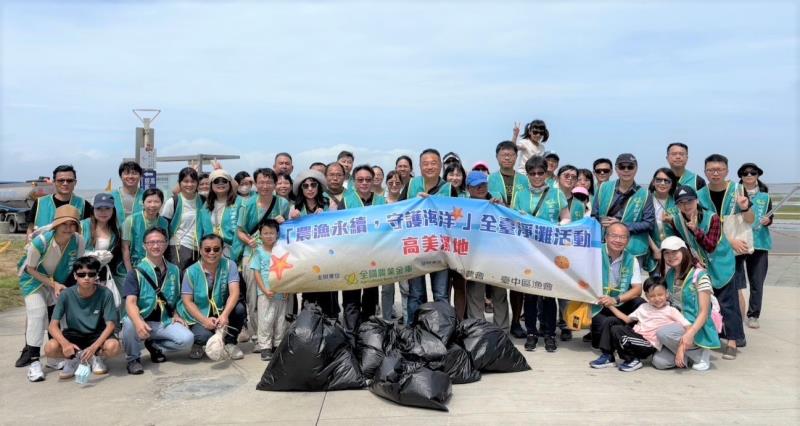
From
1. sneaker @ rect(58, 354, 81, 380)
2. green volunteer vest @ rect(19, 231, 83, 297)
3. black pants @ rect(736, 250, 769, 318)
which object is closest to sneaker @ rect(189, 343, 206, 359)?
sneaker @ rect(58, 354, 81, 380)

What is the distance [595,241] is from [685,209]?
2.78 feet

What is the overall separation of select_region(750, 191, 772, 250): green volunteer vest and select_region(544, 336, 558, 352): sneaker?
103 inches

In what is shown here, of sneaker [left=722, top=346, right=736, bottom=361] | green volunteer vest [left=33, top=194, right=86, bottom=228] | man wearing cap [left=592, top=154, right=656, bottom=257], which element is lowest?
sneaker [left=722, top=346, right=736, bottom=361]

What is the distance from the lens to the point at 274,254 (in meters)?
5.59

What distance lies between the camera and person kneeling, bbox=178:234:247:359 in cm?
534

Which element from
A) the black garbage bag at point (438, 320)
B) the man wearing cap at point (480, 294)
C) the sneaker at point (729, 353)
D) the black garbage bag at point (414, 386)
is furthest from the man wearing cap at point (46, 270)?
the sneaker at point (729, 353)

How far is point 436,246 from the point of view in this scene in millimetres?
5723

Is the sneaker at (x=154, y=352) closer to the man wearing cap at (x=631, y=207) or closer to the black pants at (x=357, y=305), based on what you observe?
the black pants at (x=357, y=305)

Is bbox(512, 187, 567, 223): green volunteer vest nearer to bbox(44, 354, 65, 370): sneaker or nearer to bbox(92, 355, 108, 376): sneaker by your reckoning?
bbox(92, 355, 108, 376): sneaker

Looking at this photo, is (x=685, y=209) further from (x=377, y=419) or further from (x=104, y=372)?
(x=104, y=372)

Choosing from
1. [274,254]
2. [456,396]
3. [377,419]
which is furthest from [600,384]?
[274,254]

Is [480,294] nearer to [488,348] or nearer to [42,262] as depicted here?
[488,348]

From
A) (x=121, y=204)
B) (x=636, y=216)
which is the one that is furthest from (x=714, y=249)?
(x=121, y=204)

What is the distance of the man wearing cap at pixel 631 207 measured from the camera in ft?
19.0
